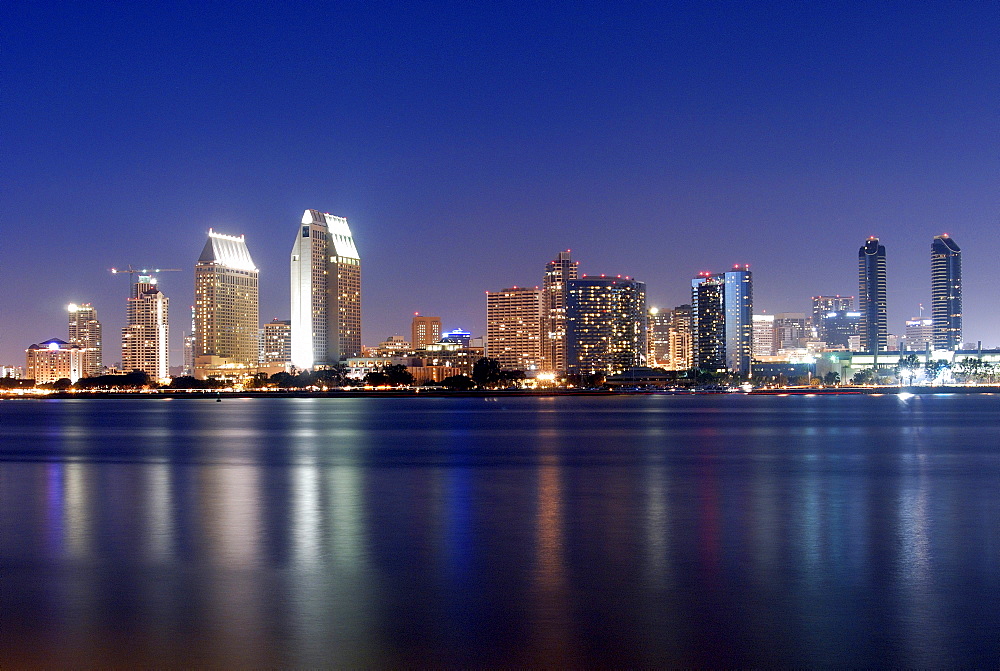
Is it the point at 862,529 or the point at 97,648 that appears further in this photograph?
the point at 862,529

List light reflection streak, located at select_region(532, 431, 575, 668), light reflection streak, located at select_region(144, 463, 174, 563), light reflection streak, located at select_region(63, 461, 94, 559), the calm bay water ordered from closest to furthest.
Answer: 1. light reflection streak, located at select_region(532, 431, 575, 668)
2. the calm bay water
3. light reflection streak, located at select_region(144, 463, 174, 563)
4. light reflection streak, located at select_region(63, 461, 94, 559)

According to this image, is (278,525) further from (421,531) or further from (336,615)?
(336,615)

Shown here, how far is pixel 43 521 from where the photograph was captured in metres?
26.3

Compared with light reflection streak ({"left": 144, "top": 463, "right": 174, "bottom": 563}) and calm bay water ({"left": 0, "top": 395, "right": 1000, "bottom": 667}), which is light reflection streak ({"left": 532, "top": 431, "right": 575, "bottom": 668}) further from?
light reflection streak ({"left": 144, "top": 463, "right": 174, "bottom": 563})

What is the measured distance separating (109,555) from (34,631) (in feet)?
23.3

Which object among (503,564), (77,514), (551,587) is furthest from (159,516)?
(551,587)

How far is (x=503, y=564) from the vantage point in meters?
19.4

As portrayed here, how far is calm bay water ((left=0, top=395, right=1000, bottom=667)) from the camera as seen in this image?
43.4ft

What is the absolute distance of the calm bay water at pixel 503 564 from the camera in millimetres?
Answer: 13242

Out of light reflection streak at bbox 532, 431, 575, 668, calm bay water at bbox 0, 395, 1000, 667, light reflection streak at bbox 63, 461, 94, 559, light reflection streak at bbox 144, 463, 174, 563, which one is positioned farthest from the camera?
light reflection streak at bbox 63, 461, 94, 559

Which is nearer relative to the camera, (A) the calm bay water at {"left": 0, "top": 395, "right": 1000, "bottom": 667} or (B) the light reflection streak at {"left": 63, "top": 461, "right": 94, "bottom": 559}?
(A) the calm bay water at {"left": 0, "top": 395, "right": 1000, "bottom": 667}

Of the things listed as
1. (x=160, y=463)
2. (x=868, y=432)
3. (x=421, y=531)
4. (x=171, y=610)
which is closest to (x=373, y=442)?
(x=160, y=463)

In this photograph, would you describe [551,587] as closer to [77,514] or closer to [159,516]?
[159,516]

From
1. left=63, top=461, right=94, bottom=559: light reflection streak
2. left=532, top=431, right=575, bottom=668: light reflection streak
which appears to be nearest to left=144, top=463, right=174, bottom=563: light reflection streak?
left=63, top=461, right=94, bottom=559: light reflection streak
